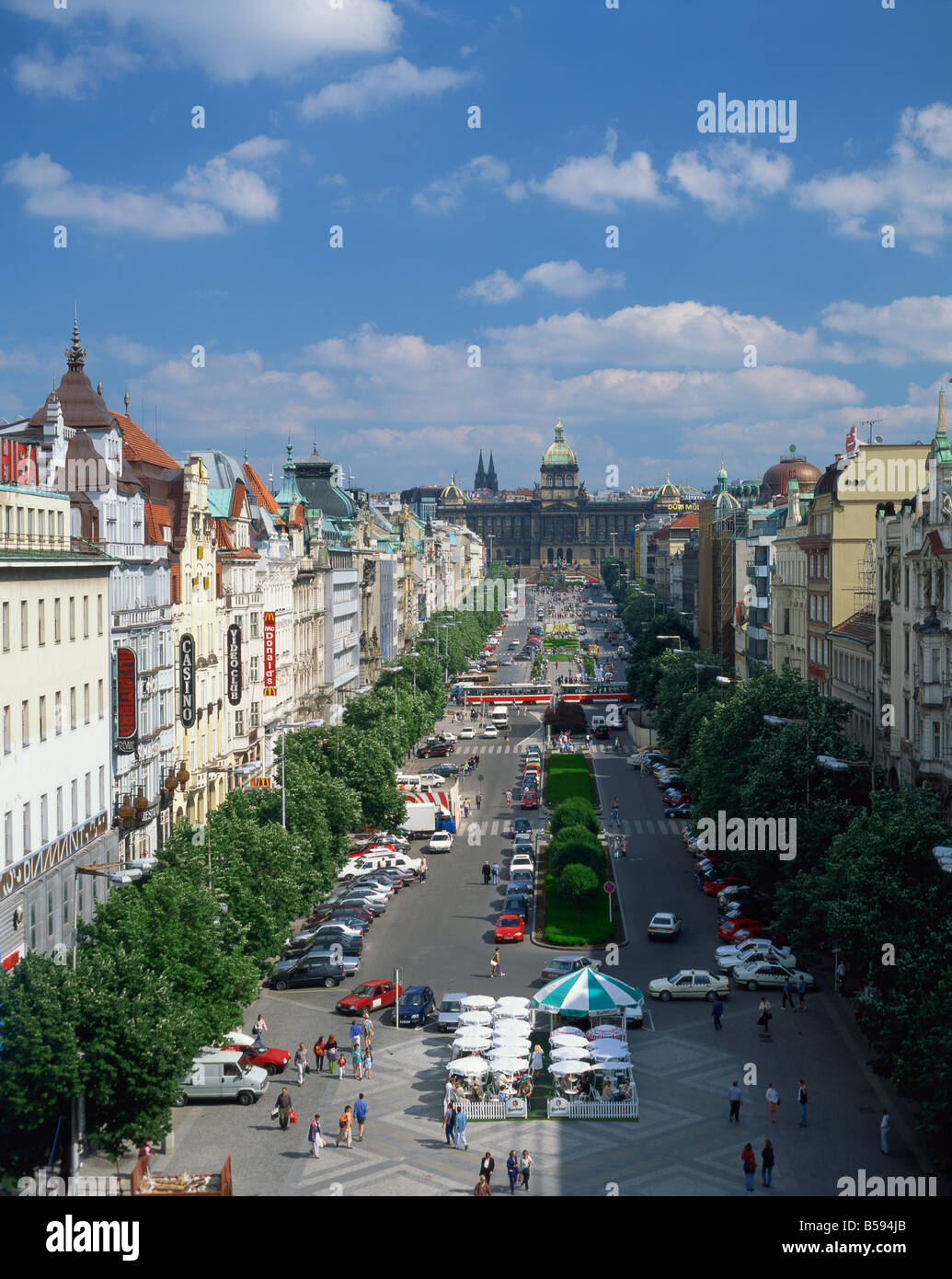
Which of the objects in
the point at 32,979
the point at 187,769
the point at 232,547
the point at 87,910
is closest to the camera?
the point at 32,979

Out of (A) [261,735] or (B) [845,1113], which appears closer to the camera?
(B) [845,1113]

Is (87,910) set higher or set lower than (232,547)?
lower

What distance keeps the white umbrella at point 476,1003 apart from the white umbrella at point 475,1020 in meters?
1.09

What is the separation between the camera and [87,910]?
49.5 meters

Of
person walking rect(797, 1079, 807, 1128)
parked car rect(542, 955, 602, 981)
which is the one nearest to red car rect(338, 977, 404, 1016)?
parked car rect(542, 955, 602, 981)

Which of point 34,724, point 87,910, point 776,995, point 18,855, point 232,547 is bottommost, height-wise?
point 776,995

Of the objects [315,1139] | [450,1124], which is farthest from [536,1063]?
[315,1139]

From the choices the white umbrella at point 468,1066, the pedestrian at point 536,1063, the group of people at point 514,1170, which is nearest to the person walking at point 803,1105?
the pedestrian at point 536,1063

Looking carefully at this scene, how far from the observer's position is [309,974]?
187ft

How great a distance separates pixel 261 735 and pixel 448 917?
20.4 m

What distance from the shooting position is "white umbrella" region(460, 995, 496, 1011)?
165 feet

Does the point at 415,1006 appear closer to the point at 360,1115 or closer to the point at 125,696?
the point at 360,1115
